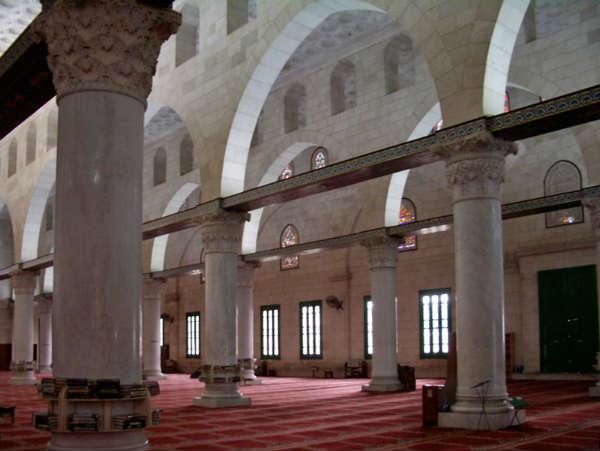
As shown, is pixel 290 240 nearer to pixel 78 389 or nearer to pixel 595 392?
pixel 595 392

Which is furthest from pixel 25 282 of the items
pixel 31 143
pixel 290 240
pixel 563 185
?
pixel 563 185

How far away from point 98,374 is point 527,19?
597 inches

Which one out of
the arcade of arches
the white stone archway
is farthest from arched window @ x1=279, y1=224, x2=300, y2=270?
the white stone archway

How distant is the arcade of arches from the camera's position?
5.95 metres

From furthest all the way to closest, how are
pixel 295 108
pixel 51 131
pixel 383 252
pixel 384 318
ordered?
pixel 51 131, pixel 295 108, pixel 383 252, pixel 384 318

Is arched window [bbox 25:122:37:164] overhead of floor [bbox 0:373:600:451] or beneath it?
overhead

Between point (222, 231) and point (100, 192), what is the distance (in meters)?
8.82

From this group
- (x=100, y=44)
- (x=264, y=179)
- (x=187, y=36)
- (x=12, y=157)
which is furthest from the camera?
(x=12, y=157)

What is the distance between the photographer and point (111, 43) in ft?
20.0

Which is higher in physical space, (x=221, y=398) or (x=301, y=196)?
(x=301, y=196)

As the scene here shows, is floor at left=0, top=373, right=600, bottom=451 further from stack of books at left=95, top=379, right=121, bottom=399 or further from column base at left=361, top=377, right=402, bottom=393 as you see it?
stack of books at left=95, top=379, right=121, bottom=399

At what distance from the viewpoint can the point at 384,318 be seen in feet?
55.7

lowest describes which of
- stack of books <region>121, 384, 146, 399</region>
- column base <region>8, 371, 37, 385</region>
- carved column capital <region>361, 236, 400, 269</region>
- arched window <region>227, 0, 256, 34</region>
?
column base <region>8, 371, 37, 385</region>

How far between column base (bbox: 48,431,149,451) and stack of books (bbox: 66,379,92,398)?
294 millimetres
